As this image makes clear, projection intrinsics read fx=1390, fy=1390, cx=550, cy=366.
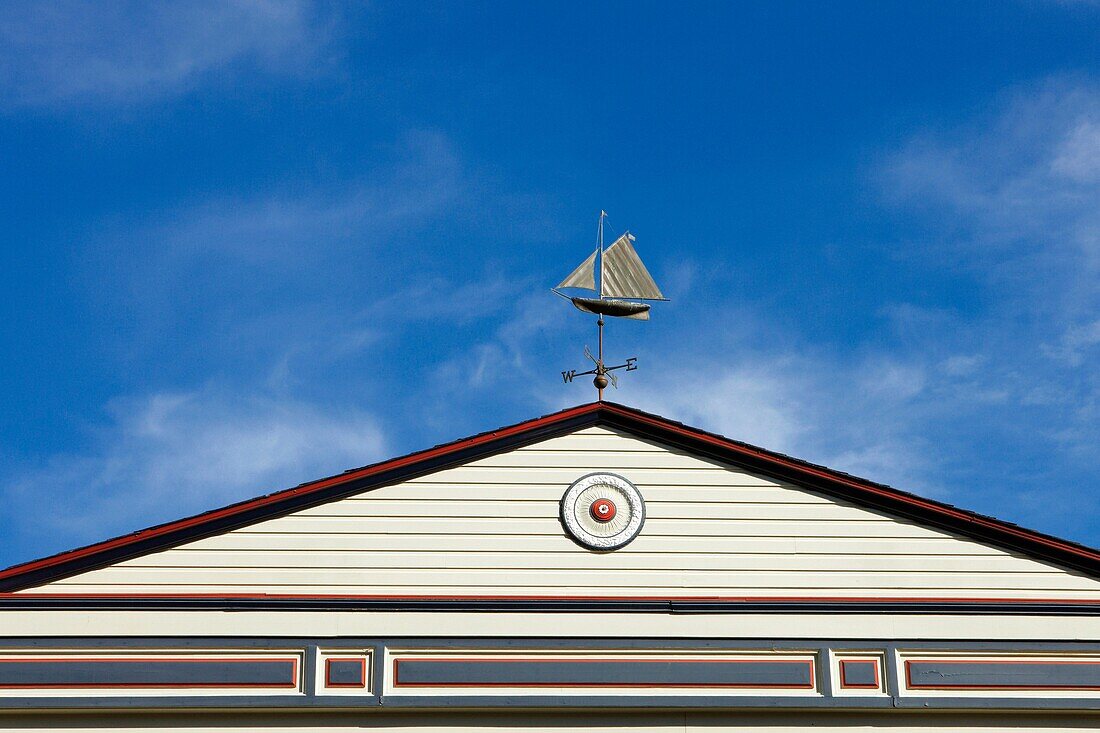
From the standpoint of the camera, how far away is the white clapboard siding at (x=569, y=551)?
15328 millimetres

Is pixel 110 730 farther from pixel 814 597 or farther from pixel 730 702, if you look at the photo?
pixel 814 597

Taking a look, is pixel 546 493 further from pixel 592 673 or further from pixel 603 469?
pixel 592 673

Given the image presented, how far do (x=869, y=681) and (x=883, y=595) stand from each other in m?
0.96

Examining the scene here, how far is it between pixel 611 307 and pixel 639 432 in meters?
2.21

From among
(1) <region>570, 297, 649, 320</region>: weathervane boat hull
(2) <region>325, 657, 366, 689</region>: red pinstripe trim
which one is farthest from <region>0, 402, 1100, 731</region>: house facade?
(1) <region>570, 297, 649, 320</region>: weathervane boat hull

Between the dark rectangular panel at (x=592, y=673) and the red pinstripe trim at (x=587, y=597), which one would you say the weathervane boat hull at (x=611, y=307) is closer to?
the red pinstripe trim at (x=587, y=597)

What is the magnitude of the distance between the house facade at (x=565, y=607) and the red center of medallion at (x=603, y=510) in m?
0.03

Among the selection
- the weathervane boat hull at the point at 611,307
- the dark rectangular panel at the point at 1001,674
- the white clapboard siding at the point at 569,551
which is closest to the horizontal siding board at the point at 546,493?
the white clapboard siding at the point at 569,551

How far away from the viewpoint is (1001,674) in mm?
15031

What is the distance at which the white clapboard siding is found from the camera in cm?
1533

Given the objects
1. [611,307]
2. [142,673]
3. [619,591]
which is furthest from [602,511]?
[142,673]

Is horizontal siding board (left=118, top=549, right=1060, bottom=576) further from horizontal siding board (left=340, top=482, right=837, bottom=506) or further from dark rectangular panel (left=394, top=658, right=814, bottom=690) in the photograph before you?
dark rectangular panel (left=394, top=658, right=814, bottom=690)

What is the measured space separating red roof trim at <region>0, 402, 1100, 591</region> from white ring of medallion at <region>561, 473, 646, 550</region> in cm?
73

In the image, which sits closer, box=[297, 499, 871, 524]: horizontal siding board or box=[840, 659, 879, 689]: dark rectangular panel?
box=[840, 659, 879, 689]: dark rectangular panel
